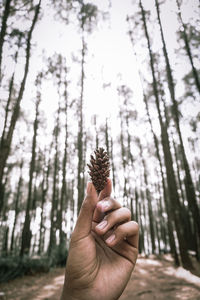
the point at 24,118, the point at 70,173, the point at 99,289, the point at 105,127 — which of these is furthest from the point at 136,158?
the point at 99,289

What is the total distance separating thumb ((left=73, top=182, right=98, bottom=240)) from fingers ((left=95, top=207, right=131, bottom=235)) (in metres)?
0.10

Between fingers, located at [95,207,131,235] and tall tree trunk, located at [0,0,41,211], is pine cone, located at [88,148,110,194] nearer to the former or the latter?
fingers, located at [95,207,131,235]

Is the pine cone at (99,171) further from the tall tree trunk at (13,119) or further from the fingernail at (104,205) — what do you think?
the tall tree trunk at (13,119)

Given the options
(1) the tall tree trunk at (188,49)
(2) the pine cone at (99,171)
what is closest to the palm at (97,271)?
(2) the pine cone at (99,171)

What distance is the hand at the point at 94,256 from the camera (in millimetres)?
1279

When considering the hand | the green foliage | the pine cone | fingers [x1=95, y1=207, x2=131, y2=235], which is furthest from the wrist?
the green foliage

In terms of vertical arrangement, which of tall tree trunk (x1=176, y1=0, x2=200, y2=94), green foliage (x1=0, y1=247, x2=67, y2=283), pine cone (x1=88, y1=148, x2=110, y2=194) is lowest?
green foliage (x1=0, y1=247, x2=67, y2=283)

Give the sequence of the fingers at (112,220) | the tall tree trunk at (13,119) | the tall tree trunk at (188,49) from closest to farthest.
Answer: the fingers at (112,220) < the tall tree trunk at (13,119) < the tall tree trunk at (188,49)

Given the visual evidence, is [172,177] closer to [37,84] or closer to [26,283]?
[26,283]

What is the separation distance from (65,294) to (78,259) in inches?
10.1

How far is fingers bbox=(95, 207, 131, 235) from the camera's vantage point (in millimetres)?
1247

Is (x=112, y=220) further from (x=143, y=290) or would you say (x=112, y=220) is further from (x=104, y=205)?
(x=143, y=290)

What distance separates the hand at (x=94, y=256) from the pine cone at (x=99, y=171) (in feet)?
0.25

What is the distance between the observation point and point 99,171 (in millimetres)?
1372
